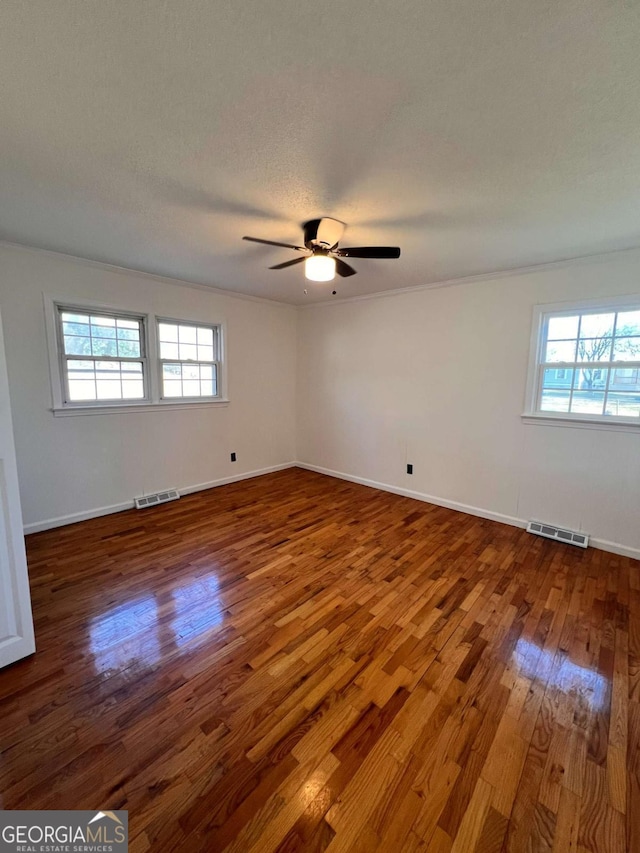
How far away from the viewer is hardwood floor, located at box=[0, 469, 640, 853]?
1.18m

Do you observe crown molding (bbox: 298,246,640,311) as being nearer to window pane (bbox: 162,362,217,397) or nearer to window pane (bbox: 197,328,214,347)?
window pane (bbox: 197,328,214,347)

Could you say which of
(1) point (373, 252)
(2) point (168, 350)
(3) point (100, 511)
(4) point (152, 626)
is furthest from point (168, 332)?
(4) point (152, 626)

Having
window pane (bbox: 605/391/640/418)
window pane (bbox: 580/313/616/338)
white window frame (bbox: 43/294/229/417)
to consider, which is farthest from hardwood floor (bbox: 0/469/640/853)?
window pane (bbox: 580/313/616/338)

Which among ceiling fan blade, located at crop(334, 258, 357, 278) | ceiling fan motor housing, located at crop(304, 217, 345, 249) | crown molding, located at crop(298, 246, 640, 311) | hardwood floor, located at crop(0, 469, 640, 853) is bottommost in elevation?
hardwood floor, located at crop(0, 469, 640, 853)

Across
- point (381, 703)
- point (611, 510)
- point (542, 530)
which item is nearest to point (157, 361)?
point (381, 703)

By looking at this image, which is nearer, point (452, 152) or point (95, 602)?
point (452, 152)

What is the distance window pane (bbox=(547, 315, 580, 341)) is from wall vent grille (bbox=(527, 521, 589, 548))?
6.00 feet

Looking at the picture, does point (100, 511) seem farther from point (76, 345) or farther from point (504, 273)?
point (504, 273)

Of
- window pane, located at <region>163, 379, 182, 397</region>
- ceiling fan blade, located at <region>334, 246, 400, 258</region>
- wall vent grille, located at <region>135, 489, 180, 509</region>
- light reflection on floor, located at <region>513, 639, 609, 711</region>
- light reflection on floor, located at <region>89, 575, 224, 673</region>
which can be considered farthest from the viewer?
window pane, located at <region>163, 379, 182, 397</region>

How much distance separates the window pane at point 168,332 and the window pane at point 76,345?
74 cm

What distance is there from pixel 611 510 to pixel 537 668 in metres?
1.96

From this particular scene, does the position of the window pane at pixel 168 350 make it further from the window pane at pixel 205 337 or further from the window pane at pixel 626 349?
the window pane at pixel 626 349

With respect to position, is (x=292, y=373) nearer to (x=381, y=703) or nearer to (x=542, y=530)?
(x=542, y=530)

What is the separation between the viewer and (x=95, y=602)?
2271 mm
